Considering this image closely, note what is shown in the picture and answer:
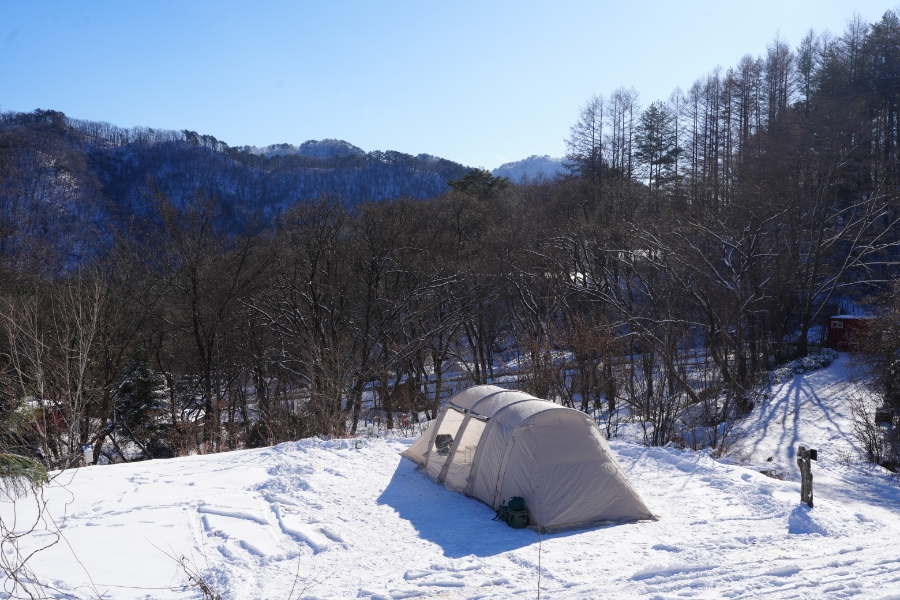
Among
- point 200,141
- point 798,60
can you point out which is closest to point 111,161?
point 200,141

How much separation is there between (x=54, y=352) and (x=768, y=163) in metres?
30.3

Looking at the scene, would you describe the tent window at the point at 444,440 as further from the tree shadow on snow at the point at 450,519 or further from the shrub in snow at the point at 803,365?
the shrub in snow at the point at 803,365

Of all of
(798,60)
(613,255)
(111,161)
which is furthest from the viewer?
(111,161)

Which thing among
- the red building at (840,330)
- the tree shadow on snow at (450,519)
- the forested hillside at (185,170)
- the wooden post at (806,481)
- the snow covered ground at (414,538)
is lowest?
the tree shadow on snow at (450,519)

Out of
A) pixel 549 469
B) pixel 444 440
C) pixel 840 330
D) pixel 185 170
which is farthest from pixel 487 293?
pixel 185 170

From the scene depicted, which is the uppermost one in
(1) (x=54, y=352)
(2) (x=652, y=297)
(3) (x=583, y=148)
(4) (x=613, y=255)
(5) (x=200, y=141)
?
(5) (x=200, y=141)

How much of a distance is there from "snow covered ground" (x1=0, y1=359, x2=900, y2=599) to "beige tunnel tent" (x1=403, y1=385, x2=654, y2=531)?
284mm

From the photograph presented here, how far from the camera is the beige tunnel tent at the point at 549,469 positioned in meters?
8.58

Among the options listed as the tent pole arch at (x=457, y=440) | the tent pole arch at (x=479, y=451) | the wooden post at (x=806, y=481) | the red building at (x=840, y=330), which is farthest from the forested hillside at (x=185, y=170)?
the wooden post at (x=806, y=481)

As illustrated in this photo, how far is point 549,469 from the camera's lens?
28.5 feet

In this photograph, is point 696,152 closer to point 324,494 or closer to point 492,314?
point 492,314

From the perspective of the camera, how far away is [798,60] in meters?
41.1

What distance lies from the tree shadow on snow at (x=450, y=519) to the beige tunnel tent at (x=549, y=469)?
0.29 metres

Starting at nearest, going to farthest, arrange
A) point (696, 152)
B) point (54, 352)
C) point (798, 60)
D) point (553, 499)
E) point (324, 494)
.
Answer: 1. point (553, 499)
2. point (324, 494)
3. point (54, 352)
4. point (798, 60)
5. point (696, 152)
